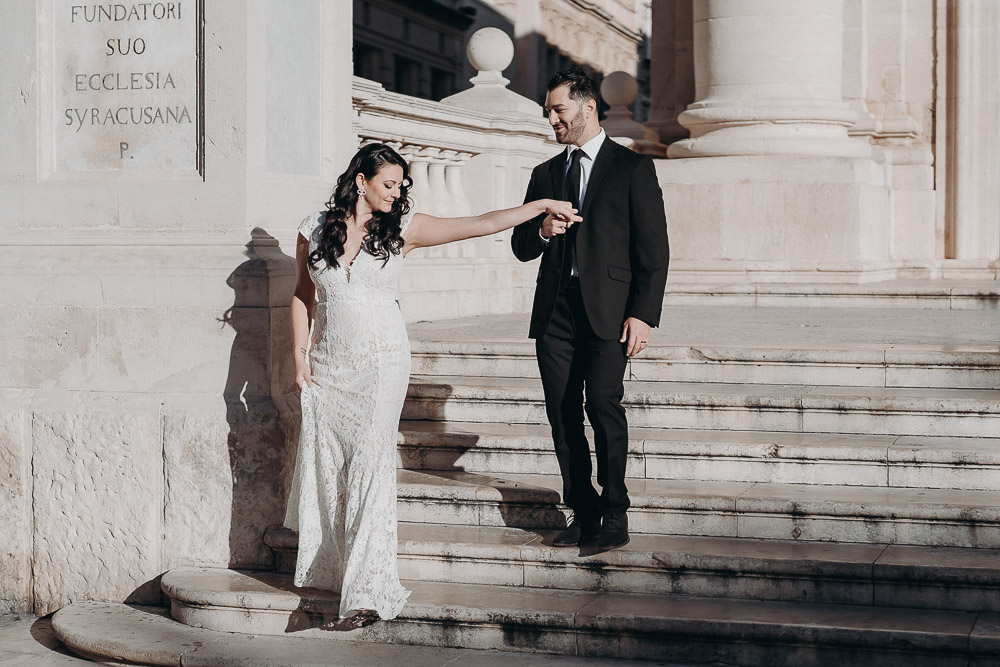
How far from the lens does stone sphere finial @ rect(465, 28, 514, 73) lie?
11094 mm

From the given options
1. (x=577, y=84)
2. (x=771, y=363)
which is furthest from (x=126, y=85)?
(x=771, y=363)

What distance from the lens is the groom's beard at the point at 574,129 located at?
521 cm

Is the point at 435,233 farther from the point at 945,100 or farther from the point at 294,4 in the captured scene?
the point at 945,100

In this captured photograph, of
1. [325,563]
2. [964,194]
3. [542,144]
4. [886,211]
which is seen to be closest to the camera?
[325,563]

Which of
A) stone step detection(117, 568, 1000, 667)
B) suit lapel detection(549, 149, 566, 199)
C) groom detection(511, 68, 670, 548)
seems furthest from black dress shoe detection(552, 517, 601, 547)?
suit lapel detection(549, 149, 566, 199)

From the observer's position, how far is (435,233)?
528cm

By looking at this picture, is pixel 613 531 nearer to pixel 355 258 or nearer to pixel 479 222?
pixel 479 222

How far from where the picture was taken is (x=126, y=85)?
6.02 meters

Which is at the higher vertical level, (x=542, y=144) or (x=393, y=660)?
(x=542, y=144)

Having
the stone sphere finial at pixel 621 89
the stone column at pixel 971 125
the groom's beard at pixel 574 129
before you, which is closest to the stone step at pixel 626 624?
the groom's beard at pixel 574 129

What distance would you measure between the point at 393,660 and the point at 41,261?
98.0 inches

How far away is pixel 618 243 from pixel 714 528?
4.05 feet

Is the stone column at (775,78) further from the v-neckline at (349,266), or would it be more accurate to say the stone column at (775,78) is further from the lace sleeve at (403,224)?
the v-neckline at (349,266)

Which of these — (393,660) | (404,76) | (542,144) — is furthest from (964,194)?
(404,76)
